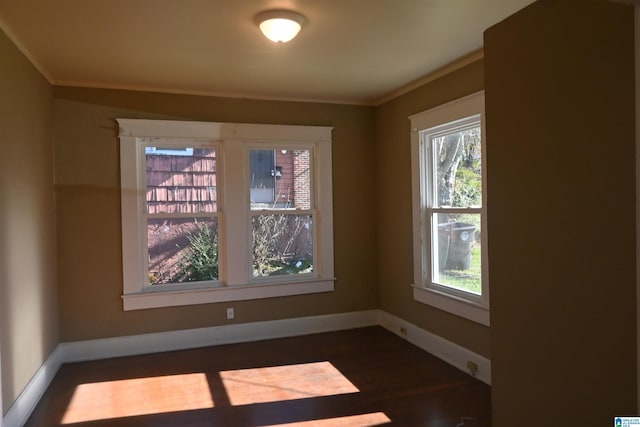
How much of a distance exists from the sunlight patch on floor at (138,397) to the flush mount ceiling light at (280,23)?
2531mm

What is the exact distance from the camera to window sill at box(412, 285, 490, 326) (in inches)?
133

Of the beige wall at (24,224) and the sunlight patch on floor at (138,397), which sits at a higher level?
the beige wall at (24,224)

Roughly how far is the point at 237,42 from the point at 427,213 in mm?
2265

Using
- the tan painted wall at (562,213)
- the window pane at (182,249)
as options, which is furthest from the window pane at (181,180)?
the tan painted wall at (562,213)

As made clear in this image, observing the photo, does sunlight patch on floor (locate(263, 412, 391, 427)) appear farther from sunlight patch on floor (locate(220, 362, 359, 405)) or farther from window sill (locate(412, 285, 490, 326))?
window sill (locate(412, 285, 490, 326))

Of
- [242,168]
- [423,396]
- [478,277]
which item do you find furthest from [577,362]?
[242,168]

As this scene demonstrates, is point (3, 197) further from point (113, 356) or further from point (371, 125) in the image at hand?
point (371, 125)

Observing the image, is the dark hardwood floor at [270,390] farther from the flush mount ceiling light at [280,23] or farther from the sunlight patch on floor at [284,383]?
the flush mount ceiling light at [280,23]

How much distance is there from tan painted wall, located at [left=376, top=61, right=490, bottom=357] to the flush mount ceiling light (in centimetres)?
155

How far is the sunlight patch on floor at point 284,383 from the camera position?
3.17 m

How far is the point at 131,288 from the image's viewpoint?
411 cm

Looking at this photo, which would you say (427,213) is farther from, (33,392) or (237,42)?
(33,392)

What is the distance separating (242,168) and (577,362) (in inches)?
139

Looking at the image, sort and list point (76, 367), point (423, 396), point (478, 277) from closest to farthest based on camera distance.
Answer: point (423, 396) → point (478, 277) → point (76, 367)
